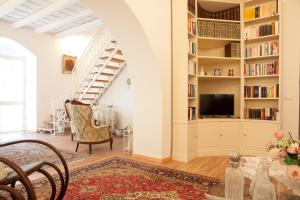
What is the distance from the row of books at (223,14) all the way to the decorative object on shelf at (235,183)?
3.63m

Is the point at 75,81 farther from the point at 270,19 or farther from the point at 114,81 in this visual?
the point at 270,19

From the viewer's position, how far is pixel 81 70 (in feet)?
23.6

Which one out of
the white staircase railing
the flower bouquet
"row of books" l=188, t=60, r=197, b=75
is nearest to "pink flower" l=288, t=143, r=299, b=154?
the flower bouquet

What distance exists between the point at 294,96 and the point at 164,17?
2.67 m

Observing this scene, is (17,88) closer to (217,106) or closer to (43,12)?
(43,12)

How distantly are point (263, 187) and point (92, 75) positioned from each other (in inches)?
243

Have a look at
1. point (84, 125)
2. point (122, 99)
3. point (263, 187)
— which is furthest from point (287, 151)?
point (122, 99)

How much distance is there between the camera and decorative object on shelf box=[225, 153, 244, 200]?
145cm

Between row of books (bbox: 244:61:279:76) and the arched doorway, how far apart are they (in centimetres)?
611

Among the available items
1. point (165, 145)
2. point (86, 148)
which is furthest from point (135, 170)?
point (86, 148)

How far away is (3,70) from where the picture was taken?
682 cm

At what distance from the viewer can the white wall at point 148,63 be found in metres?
3.51

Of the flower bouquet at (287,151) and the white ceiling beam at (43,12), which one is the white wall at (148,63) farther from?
the flower bouquet at (287,151)

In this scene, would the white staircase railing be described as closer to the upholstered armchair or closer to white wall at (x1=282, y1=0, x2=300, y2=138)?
the upholstered armchair
